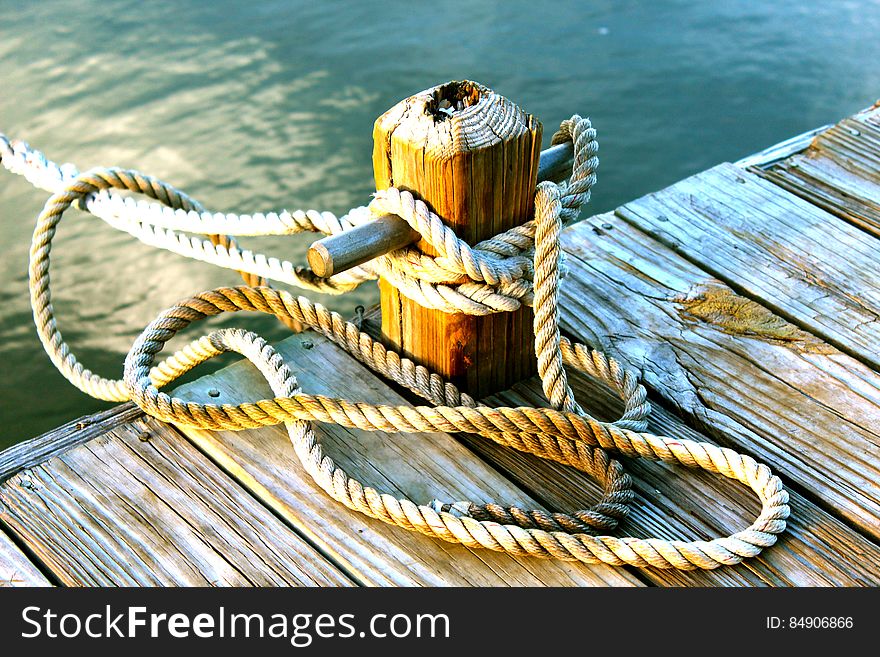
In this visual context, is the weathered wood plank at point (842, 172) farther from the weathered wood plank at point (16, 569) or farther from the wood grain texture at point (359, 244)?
the weathered wood plank at point (16, 569)

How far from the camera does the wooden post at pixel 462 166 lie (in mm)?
1615

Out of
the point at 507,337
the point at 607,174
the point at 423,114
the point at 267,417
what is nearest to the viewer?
the point at 423,114

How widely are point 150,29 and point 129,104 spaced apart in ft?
2.92

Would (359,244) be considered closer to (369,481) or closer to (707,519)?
(369,481)

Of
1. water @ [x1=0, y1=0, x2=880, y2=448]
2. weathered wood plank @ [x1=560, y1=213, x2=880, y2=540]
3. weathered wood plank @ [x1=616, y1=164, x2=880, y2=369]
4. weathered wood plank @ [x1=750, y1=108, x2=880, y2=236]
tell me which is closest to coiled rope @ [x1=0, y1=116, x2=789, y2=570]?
weathered wood plank @ [x1=560, y1=213, x2=880, y2=540]

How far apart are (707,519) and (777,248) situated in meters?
0.93

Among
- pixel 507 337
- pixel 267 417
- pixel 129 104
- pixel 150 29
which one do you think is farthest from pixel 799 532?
pixel 150 29

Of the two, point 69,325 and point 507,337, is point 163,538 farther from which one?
point 69,325

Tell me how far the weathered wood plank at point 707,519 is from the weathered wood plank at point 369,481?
0.06 meters

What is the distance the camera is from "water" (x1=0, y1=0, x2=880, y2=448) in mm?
4023

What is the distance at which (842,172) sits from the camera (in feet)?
8.77

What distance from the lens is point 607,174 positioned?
468cm

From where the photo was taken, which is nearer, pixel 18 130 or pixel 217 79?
pixel 18 130

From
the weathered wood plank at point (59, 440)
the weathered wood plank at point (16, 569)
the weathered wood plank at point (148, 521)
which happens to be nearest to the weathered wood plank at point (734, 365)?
the weathered wood plank at point (148, 521)
